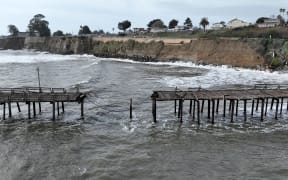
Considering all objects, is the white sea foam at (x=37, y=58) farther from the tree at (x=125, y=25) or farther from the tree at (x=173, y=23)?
the tree at (x=173, y=23)

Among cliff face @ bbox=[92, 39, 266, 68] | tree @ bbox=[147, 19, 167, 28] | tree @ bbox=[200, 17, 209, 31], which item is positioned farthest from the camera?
tree @ bbox=[147, 19, 167, 28]

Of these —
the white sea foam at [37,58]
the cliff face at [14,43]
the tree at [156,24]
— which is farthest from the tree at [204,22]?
the cliff face at [14,43]

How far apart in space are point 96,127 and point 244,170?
1397 cm

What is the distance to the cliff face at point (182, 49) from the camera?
74.8 meters

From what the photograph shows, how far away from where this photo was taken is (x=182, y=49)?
311ft

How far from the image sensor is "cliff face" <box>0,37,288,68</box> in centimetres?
7475

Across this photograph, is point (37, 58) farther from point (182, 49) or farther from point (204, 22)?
point (204, 22)

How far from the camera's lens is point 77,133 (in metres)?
29.8

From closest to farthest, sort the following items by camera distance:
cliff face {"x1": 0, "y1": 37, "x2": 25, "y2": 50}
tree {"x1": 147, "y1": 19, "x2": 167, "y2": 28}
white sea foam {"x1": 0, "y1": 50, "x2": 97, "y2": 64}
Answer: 1. white sea foam {"x1": 0, "y1": 50, "x2": 97, "y2": 64}
2. tree {"x1": 147, "y1": 19, "x2": 167, "y2": 28}
3. cliff face {"x1": 0, "y1": 37, "x2": 25, "y2": 50}

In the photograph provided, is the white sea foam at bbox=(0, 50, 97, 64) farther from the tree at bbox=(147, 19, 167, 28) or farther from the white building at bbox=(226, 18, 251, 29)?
the white building at bbox=(226, 18, 251, 29)

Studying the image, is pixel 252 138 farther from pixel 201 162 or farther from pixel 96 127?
pixel 96 127

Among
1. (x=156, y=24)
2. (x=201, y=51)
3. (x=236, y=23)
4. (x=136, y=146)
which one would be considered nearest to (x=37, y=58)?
(x=156, y=24)

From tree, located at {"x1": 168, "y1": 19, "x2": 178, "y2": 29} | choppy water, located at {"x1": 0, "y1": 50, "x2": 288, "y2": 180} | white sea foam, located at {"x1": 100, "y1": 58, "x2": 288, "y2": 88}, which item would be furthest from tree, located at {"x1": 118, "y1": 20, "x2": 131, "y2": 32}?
choppy water, located at {"x1": 0, "y1": 50, "x2": 288, "y2": 180}

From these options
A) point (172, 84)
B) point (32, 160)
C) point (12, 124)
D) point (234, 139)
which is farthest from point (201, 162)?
point (172, 84)
